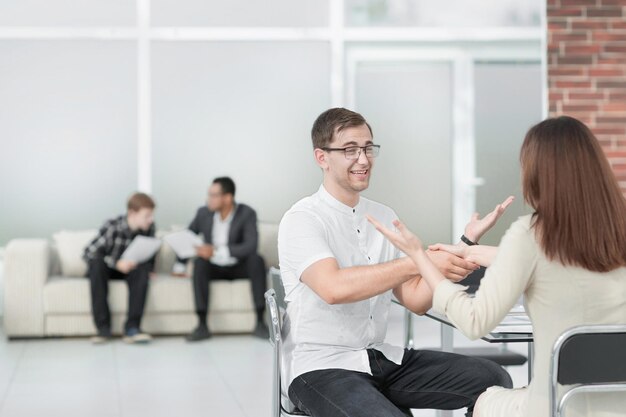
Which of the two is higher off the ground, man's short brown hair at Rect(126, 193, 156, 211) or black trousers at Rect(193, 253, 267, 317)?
man's short brown hair at Rect(126, 193, 156, 211)

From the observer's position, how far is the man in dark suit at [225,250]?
718 cm

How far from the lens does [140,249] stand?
23.5 feet

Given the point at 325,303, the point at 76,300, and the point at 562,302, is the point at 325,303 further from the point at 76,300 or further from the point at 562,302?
the point at 76,300

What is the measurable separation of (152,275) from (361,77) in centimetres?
270

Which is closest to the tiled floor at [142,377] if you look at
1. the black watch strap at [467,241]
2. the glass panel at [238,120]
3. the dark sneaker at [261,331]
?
the dark sneaker at [261,331]

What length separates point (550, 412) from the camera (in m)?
2.14

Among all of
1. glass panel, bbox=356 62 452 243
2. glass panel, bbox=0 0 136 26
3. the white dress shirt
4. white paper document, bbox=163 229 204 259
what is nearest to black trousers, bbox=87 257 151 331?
white paper document, bbox=163 229 204 259

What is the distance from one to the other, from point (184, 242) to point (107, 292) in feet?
2.17

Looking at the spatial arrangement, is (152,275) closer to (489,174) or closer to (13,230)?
(13,230)

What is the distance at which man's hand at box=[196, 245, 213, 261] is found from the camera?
7.32 metres

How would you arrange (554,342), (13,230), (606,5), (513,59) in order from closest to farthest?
(554,342)
(606,5)
(13,230)
(513,59)

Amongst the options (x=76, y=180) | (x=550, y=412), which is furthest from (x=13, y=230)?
(x=550, y=412)

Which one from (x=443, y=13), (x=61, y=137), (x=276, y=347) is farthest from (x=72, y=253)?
(x=276, y=347)

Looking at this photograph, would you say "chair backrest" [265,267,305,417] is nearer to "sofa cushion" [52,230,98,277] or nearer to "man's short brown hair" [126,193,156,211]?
"man's short brown hair" [126,193,156,211]
